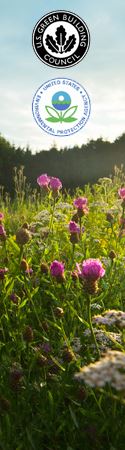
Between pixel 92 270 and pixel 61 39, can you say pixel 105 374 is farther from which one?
pixel 61 39

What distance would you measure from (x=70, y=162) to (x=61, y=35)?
14.6 meters

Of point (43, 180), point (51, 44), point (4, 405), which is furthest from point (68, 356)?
point (51, 44)

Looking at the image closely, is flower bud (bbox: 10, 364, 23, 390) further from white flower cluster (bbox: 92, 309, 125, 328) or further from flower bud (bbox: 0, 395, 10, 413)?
white flower cluster (bbox: 92, 309, 125, 328)

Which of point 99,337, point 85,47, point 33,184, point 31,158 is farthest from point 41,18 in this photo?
point 31,158

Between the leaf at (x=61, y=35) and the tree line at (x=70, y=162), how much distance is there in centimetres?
1280

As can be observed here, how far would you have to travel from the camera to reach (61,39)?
20.4 ft

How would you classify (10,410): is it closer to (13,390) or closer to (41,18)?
(13,390)

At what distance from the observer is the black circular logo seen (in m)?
6.09

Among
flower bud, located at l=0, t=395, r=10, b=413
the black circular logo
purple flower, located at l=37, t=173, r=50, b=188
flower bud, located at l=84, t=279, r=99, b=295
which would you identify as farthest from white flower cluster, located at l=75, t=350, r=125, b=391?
the black circular logo

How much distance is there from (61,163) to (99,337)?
18120mm

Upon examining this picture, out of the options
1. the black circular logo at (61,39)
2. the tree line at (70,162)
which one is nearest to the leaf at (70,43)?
the black circular logo at (61,39)

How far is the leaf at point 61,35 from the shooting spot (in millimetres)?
6063

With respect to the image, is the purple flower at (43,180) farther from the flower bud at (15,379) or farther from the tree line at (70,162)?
the tree line at (70,162)

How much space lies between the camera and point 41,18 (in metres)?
6.18
